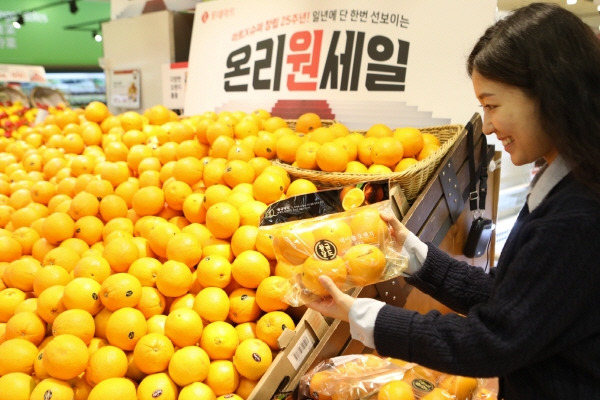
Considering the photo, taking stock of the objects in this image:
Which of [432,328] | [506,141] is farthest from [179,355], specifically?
[506,141]

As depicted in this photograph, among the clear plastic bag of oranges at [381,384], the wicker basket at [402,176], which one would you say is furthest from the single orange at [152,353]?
the wicker basket at [402,176]

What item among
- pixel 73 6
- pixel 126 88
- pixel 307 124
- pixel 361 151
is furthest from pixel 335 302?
pixel 73 6

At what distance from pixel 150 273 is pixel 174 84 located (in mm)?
2963

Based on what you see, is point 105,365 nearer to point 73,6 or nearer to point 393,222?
point 393,222

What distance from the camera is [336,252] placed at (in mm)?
1215

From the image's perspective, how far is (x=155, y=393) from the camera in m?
1.35

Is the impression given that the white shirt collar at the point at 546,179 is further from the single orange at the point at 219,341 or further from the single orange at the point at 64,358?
the single orange at the point at 64,358

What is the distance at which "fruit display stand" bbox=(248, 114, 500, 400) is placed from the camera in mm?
1408

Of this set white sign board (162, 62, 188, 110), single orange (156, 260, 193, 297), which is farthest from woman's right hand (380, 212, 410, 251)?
white sign board (162, 62, 188, 110)

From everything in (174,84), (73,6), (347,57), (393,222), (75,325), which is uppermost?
(73,6)

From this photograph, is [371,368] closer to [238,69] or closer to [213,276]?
[213,276]

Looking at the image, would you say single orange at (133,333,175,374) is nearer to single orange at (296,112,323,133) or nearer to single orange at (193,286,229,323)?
single orange at (193,286,229,323)

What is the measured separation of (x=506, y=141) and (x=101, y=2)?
34.9 ft

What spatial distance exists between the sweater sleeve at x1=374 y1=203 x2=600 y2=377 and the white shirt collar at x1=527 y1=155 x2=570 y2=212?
127 mm
